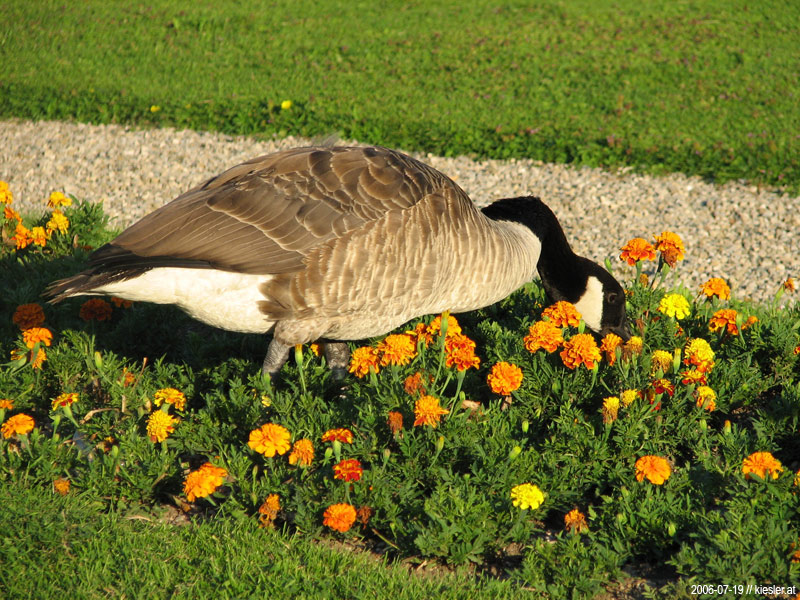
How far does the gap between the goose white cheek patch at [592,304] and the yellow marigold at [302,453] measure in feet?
6.47

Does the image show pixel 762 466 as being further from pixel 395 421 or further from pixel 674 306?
pixel 395 421

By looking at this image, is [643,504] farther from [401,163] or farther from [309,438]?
[401,163]

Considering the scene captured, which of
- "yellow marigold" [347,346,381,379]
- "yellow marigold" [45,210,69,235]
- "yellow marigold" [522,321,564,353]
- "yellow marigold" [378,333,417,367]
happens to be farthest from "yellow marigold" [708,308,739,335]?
"yellow marigold" [45,210,69,235]

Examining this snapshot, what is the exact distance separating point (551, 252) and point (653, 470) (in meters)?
1.86

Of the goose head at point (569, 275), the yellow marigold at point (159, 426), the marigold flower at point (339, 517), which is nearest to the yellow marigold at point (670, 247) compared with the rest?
the goose head at point (569, 275)

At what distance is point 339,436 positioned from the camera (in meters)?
3.53

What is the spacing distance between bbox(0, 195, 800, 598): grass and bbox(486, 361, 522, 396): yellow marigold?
165 mm

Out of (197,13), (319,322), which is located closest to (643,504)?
(319,322)

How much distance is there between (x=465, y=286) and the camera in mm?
4348

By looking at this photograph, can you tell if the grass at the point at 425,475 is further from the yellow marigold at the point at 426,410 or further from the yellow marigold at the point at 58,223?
the yellow marigold at the point at 58,223

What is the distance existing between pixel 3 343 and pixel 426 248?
2769 millimetres

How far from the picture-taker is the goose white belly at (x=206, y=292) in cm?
381

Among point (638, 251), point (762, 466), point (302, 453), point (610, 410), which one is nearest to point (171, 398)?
point (302, 453)

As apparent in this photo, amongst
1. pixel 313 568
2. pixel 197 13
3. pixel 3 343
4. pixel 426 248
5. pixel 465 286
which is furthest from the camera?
pixel 197 13
